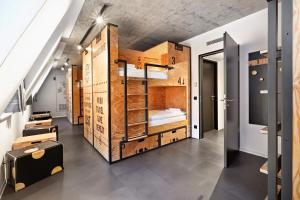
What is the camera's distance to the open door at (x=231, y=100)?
2.58 m

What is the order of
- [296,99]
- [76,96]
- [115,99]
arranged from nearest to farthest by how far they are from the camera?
1. [296,99]
2. [115,99]
3. [76,96]

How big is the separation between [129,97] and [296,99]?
247 centimetres

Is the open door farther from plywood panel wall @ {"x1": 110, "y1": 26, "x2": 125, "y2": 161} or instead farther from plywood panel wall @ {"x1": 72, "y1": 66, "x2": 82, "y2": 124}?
plywood panel wall @ {"x1": 72, "y1": 66, "x2": 82, "y2": 124}

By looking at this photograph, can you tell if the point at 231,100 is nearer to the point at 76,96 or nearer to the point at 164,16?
the point at 164,16

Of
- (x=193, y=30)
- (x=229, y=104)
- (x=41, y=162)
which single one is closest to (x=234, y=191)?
(x=229, y=104)

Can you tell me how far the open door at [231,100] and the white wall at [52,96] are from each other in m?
8.78

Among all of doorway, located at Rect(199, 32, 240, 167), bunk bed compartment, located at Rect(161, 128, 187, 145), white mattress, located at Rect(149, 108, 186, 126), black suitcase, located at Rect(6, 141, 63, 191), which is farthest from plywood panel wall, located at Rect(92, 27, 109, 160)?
doorway, located at Rect(199, 32, 240, 167)

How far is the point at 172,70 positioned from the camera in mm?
3877

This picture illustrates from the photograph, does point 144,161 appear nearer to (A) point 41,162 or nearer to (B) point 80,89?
(A) point 41,162

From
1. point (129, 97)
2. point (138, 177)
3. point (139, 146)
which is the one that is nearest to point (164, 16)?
point (129, 97)

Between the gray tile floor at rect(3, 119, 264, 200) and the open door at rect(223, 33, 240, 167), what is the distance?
29 cm

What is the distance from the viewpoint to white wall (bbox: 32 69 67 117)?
815 cm

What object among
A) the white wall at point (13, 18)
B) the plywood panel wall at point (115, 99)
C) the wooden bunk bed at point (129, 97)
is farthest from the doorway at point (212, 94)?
the white wall at point (13, 18)

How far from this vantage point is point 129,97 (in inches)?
120
